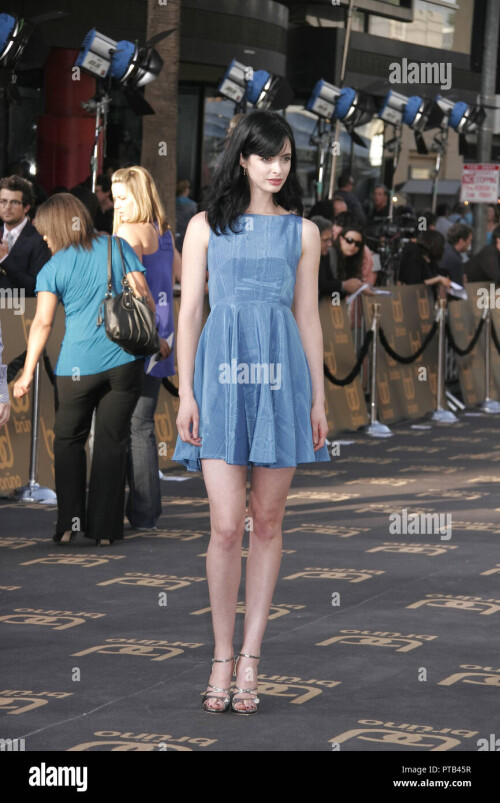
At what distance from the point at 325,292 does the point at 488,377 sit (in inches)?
140

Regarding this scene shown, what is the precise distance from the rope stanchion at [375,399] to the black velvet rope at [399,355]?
0.24 feet

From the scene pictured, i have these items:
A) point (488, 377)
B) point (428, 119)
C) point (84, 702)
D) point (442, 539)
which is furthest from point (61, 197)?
point (428, 119)

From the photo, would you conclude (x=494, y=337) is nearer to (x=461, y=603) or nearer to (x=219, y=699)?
(x=461, y=603)

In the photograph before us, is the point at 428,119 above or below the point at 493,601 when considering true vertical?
above

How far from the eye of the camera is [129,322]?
7.73 m

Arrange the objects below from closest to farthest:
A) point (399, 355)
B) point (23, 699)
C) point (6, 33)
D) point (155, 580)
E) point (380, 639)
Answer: point (23, 699) < point (380, 639) < point (155, 580) < point (399, 355) < point (6, 33)

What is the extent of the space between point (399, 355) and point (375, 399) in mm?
710

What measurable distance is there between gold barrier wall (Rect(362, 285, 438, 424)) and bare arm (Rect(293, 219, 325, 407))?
9.02 m

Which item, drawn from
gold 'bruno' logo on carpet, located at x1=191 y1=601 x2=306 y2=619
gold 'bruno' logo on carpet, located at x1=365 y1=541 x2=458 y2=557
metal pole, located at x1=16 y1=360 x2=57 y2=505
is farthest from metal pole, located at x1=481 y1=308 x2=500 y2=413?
gold 'bruno' logo on carpet, located at x1=191 y1=601 x2=306 y2=619

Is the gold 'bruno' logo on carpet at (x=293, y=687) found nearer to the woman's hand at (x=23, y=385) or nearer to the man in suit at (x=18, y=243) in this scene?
the woman's hand at (x=23, y=385)

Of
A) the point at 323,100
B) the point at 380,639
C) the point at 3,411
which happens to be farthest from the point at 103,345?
the point at 323,100

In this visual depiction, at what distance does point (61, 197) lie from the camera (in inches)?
317

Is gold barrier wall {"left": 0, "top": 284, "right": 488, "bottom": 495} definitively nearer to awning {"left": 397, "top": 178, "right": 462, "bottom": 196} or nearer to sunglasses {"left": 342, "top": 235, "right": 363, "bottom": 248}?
sunglasses {"left": 342, "top": 235, "right": 363, "bottom": 248}

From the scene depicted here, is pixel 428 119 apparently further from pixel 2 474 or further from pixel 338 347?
pixel 2 474
